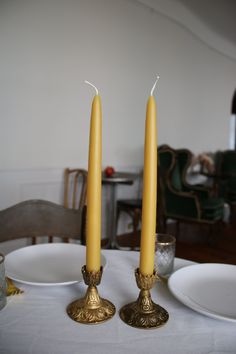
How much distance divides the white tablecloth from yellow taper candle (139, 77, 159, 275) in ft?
0.39

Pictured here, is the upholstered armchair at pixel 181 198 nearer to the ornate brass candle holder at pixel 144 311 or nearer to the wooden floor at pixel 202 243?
the wooden floor at pixel 202 243

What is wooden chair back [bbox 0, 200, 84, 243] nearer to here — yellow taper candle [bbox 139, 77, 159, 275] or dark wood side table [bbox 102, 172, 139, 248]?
yellow taper candle [bbox 139, 77, 159, 275]

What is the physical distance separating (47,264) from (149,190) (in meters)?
0.44

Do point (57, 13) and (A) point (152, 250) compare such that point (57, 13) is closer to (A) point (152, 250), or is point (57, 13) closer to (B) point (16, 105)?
(B) point (16, 105)

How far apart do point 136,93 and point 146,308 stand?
3.18 m

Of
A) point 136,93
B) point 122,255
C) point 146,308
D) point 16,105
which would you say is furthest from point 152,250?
point 136,93

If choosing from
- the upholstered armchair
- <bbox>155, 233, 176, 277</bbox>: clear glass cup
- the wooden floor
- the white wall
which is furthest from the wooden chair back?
the upholstered armchair

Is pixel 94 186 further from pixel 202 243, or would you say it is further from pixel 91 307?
pixel 202 243

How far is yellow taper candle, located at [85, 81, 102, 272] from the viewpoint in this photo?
593 mm

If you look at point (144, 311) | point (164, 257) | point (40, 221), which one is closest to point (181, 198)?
point (40, 221)

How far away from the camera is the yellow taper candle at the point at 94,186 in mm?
593

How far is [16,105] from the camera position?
104 inches

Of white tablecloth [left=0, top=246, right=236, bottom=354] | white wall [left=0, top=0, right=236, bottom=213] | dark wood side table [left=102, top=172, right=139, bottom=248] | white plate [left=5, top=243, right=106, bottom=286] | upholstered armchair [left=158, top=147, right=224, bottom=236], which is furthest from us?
upholstered armchair [left=158, top=147, right=224, bottom=236]

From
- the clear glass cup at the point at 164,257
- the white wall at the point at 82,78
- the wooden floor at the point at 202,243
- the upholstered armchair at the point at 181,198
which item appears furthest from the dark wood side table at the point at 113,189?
the clear glass cup at the point at 164,257
